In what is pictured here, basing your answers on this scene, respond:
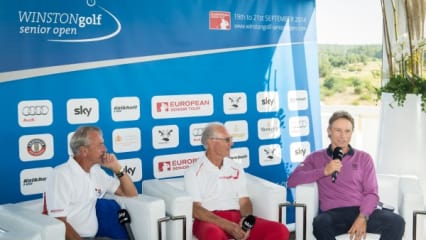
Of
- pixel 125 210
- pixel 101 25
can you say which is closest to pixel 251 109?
pixel 101 25

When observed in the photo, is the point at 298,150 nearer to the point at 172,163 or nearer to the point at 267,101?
the point at 267,101

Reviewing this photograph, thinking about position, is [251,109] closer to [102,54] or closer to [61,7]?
[102,54]

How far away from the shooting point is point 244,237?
407 cm

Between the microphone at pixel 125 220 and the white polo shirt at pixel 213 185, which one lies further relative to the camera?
the white polo shirt at pixel 213 185

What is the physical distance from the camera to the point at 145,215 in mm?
3869

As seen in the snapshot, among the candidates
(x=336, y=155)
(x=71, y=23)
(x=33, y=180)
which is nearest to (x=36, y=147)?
(x=33, y=180)

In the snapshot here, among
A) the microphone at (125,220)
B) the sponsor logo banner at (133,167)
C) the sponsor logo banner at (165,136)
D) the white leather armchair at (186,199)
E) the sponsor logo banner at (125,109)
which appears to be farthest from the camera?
the sponsor logo banner at (165,136)

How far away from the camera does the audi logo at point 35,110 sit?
4.28m

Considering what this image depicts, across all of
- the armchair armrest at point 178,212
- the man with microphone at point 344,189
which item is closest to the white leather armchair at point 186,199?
the armchair armrest at point 178,212

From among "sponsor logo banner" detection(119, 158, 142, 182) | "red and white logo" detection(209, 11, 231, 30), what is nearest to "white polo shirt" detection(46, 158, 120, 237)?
"sponsor logo banner" detection(119, 158, 142, 182)

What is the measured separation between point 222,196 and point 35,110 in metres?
1.58

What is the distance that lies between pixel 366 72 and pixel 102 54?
3535mm

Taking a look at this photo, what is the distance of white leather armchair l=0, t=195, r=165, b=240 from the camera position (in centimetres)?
325

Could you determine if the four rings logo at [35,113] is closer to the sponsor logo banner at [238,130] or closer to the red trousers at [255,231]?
the red trousers at [255,231]
